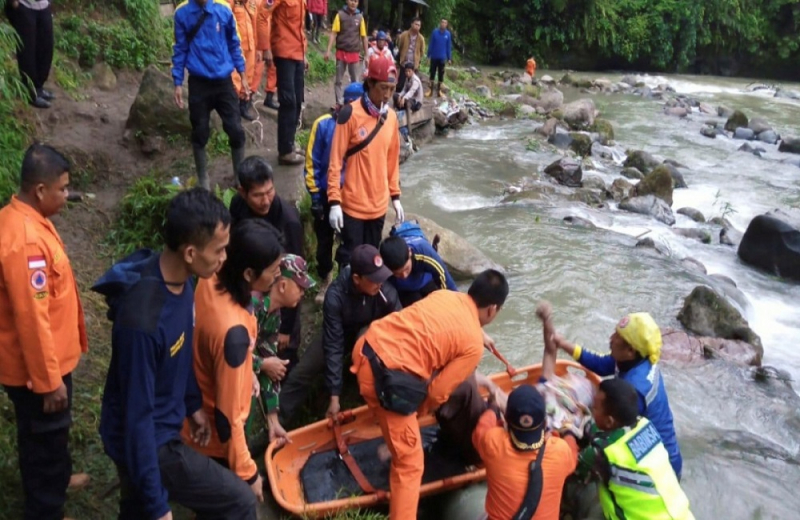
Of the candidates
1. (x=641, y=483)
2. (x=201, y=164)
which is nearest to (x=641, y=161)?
(x=201, y=164)

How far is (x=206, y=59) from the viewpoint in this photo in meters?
5.29

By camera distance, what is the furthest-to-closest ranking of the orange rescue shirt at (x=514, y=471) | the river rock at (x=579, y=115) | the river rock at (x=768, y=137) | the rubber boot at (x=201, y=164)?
the river rock at (x=768, y=137) < the river rock at (x=579, y=115) < the rubber boot at (x=201, y=164) < the orange rescue shirt at (x=514, y=471)

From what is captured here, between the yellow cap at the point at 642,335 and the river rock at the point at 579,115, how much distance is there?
1440cm

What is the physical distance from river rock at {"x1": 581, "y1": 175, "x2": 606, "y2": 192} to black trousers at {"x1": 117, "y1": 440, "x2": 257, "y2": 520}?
35.2 feet

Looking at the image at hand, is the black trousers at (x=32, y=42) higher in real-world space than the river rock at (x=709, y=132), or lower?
higher

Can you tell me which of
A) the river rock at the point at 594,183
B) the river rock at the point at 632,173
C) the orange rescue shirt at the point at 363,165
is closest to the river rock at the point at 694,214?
the river rock at the point at 594,183

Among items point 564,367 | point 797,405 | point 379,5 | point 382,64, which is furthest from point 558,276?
point 379,5

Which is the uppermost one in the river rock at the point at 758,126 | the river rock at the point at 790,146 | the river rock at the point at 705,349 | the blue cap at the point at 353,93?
the blue cap at the point at 353,93

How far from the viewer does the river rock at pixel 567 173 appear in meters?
12.2

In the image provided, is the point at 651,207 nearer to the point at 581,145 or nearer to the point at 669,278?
the point at 669,278

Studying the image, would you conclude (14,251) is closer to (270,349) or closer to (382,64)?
(270,349)

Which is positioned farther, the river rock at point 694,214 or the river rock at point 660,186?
the river rock at point 660,186

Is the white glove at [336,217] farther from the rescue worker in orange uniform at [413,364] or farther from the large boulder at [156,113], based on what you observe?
the large boulder at [156,113]

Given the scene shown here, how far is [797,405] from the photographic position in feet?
19.1
